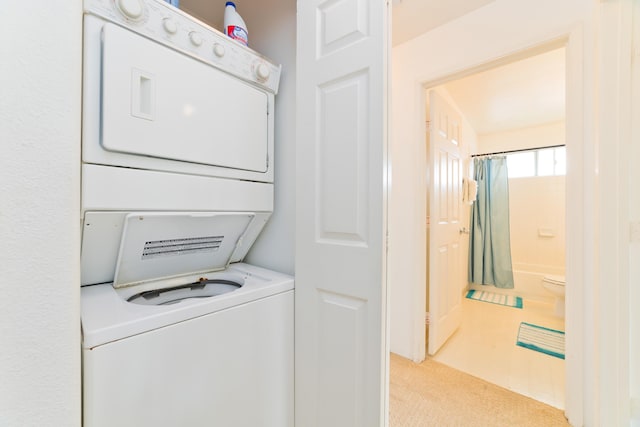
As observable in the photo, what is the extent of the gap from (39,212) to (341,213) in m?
0.83

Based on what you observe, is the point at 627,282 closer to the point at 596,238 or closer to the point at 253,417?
the point at 596,238

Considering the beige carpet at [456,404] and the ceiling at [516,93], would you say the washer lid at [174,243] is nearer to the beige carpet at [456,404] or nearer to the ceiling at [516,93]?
the beige carpet at [456,404]

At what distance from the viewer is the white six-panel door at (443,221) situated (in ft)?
7.24

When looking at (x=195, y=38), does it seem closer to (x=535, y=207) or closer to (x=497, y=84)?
(x=497, y=84)

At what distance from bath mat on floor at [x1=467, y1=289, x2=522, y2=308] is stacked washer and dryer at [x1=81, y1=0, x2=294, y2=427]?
3524 mm

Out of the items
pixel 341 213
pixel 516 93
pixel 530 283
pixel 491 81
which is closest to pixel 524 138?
pixel 516 93

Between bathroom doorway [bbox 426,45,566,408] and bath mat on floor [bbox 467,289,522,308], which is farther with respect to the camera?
bath mat on floor [bbox 467,289,522,308]

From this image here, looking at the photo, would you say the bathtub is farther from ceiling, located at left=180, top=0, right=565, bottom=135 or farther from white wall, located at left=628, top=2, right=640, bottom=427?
white wall, located at left=628, top=2, right=640, bottom=427

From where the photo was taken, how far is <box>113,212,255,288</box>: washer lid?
3.34ft

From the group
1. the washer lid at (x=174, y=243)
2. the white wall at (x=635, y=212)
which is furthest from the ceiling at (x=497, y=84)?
the washer lid at (x=174, y=243)

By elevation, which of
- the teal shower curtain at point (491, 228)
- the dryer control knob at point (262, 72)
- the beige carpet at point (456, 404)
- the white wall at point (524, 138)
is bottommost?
the beige carpet at point (456, 404)

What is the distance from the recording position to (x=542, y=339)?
2.50 m

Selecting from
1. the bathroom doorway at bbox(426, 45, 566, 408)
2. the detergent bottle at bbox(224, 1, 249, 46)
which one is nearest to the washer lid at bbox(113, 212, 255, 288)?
the detergent bottle at bbox(224, 1, 249, 46)

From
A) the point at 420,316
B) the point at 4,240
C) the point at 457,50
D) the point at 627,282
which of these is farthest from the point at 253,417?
the point at 457,50
